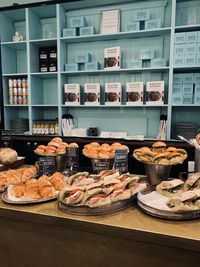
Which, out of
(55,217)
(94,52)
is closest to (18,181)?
(55,217)

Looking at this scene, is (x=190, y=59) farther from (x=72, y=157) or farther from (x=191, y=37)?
(x=72, y=157)

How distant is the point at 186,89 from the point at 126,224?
6.95 feet

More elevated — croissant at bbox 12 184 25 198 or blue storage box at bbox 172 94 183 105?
blue storage box at bbox 172 94 183 105

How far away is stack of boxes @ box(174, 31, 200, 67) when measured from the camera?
2.47m

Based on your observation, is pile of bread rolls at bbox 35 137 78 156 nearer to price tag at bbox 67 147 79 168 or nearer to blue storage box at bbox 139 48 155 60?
price tag at bbox 67 147 79 168

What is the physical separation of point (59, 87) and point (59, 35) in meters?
0.64

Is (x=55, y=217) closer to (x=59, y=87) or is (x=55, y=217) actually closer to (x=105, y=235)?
(x=105, y=235)

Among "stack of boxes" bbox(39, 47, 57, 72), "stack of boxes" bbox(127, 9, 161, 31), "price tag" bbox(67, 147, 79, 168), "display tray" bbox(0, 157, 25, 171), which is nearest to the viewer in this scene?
"price tag" bbox(67, 147, 79, 168)

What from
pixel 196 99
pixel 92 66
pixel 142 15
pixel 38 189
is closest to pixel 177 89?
pixel 196 99

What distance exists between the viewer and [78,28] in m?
2.97

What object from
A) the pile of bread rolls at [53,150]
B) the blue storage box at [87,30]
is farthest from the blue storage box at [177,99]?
the pile of bread rolls at [53,150]

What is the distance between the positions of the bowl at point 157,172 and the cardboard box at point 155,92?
5.44ft

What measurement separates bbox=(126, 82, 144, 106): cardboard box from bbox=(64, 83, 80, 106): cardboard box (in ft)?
2.07

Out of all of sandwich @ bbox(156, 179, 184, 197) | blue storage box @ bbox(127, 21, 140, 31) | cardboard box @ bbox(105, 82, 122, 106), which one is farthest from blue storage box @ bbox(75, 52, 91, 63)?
sandwich @ bbox(156, 179, 184, 197)
